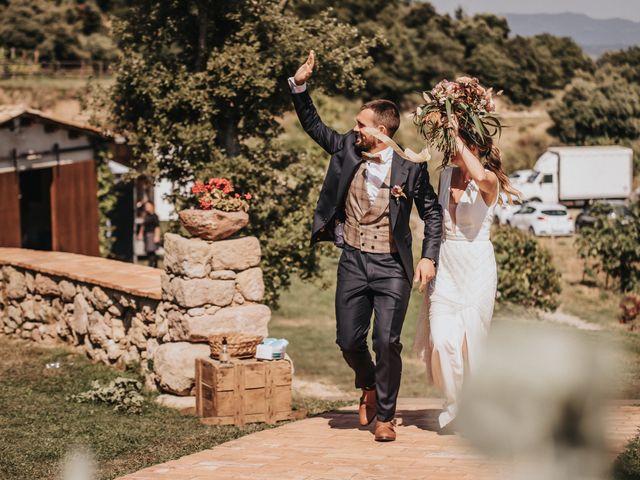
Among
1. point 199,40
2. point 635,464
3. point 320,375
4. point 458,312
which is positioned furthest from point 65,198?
point 635,464

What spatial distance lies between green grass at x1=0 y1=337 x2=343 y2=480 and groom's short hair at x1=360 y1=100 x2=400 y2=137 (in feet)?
7.56

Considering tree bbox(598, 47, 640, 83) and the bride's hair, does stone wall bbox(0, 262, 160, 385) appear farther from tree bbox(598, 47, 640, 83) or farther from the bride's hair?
tree bbox(598, 47, 640, 83)

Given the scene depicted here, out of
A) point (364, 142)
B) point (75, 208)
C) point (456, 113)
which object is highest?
point (456, 113)

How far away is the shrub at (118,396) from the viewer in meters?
7.63

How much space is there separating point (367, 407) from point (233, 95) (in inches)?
336

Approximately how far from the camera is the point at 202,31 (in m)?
14.5

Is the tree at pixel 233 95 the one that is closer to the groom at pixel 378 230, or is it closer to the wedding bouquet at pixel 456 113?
the groom at pixel 378 230

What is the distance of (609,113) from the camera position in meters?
57.8

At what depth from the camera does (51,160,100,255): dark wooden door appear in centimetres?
1862

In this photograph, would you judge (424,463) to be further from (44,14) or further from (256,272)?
(44,14)

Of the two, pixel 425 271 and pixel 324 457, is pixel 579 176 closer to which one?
pixel 425 271

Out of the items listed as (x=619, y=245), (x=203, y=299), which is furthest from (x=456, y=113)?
→ (x=619, y=245)

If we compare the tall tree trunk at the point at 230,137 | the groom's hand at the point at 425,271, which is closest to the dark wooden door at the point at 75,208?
the tall tree trunk at the point at 230,137

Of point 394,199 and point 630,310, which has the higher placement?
point 394,199
